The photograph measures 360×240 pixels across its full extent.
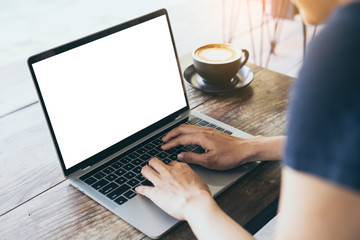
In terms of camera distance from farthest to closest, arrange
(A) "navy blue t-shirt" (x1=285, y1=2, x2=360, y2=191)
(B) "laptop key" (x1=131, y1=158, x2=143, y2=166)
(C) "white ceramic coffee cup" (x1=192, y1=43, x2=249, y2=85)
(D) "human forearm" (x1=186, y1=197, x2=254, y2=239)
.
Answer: (C) "white ceramic coffee cup" (x1=192, y1=43, x2=249, y2=85)
(B) "laptop key" (x1=131, y1=158, x2=143, y2=166)
(D) "human forearm" (x1=186, y1=197, x2=254, y2=239)
(A) "navy blue t-shirt" (x1=285, y1=2, x2=360, y2=191)

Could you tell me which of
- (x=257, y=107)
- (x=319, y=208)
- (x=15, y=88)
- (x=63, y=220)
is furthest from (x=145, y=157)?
(x=15, y=88)

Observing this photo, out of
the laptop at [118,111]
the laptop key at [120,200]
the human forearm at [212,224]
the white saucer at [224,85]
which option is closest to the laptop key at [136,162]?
the laptop at [118,111]

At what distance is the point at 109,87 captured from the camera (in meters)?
0.92

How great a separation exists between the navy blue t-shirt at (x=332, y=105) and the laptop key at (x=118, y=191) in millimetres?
517

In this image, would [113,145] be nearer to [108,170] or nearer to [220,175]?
[108,170]

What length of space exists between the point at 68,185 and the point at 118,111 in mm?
201

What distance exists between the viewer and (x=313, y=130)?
0.36 m

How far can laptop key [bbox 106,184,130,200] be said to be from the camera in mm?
815

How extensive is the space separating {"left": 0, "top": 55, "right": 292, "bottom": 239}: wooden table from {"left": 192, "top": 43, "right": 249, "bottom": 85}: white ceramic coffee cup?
0.06 m

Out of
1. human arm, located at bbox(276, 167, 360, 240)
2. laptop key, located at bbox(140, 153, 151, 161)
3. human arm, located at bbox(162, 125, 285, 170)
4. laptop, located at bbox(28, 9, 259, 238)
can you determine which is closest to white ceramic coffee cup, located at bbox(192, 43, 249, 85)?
laptop, located at bbox(28, 9, 259, 238)

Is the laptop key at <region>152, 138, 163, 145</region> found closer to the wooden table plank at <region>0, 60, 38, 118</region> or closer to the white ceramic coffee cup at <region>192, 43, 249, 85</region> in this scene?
the white ceramic coffee cup at <region>192, 43, 249, 85</region>

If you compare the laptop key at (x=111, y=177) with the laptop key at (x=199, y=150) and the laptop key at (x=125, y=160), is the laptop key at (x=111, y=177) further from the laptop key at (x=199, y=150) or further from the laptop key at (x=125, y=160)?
the laptop key at (x=199, y=150)

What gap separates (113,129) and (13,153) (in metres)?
0.27

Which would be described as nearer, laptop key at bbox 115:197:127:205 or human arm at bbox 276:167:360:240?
human arm at bbox 276:167:360:240
